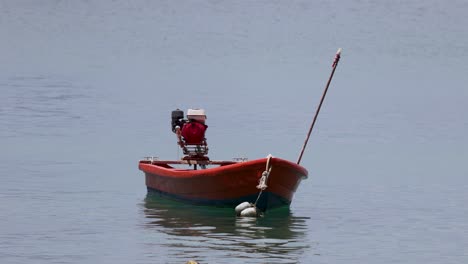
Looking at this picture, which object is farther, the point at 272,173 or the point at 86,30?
the point at 86,30

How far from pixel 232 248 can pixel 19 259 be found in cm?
414

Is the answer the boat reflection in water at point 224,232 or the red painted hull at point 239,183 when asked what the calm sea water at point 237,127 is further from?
the red painted hull at point 239,183

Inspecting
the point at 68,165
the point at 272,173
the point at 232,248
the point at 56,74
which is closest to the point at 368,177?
the point at 68,165

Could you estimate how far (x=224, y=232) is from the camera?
3447 cm

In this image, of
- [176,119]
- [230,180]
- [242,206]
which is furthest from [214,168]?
[176,119]

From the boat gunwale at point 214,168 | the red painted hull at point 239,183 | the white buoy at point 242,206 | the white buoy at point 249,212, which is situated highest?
the boat gunwale at point 214,168

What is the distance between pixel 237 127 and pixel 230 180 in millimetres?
26841

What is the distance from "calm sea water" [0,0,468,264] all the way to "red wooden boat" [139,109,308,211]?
440mm

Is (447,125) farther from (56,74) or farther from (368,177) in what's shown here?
(56,74)

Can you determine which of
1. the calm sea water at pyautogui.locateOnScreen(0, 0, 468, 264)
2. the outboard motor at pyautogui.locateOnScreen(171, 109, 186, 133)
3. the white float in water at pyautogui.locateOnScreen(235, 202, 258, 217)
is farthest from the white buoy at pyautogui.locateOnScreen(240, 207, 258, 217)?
the outboard motor at pyautogui.locateOnScreen(171, 109, 186, 133)

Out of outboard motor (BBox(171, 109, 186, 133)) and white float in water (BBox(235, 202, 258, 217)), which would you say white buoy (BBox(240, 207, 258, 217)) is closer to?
white float in water (BBox(235, 202, 258, 217))

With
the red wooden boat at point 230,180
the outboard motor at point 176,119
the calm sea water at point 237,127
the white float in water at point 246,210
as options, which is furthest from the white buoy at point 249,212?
the outboard motor at point 176,119

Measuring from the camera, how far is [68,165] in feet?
161

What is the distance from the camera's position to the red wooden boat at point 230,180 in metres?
36.3
